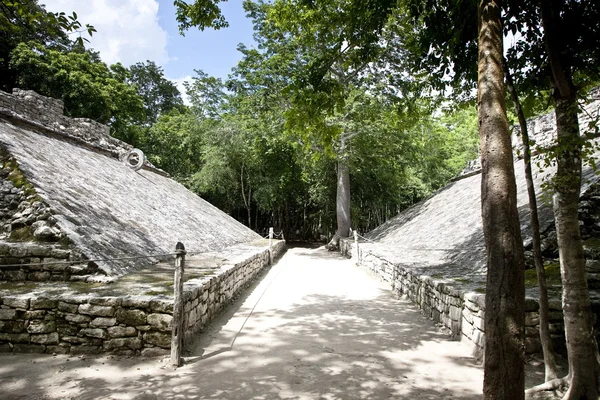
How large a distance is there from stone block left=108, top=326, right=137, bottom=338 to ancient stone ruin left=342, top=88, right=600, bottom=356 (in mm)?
4159

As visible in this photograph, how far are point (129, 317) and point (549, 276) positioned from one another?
5934 millimetres

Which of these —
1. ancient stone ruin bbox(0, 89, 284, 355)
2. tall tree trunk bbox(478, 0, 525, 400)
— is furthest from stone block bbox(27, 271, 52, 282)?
tall tree trunk bbox(478, 0, 525, 400)

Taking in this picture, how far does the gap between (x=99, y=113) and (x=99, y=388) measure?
24520 mm

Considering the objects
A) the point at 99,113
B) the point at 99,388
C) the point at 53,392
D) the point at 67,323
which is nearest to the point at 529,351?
the point at 99,388

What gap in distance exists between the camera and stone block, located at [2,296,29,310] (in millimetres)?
4148

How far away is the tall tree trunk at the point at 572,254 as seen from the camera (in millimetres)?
3131

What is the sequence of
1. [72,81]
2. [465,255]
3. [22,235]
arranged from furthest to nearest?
[72,81] → [465,255] → [22,235]

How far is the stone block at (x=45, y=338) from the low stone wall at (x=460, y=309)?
5.00 m

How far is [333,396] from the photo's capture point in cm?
346

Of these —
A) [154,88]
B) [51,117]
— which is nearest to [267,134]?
[51,117]

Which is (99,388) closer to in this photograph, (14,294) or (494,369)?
(14,294)

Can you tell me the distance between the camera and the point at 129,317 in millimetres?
4160

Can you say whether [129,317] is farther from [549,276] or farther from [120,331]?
Answer: [549,276]

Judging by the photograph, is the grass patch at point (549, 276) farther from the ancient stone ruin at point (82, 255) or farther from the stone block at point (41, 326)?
the stone block at point (41, 326)
